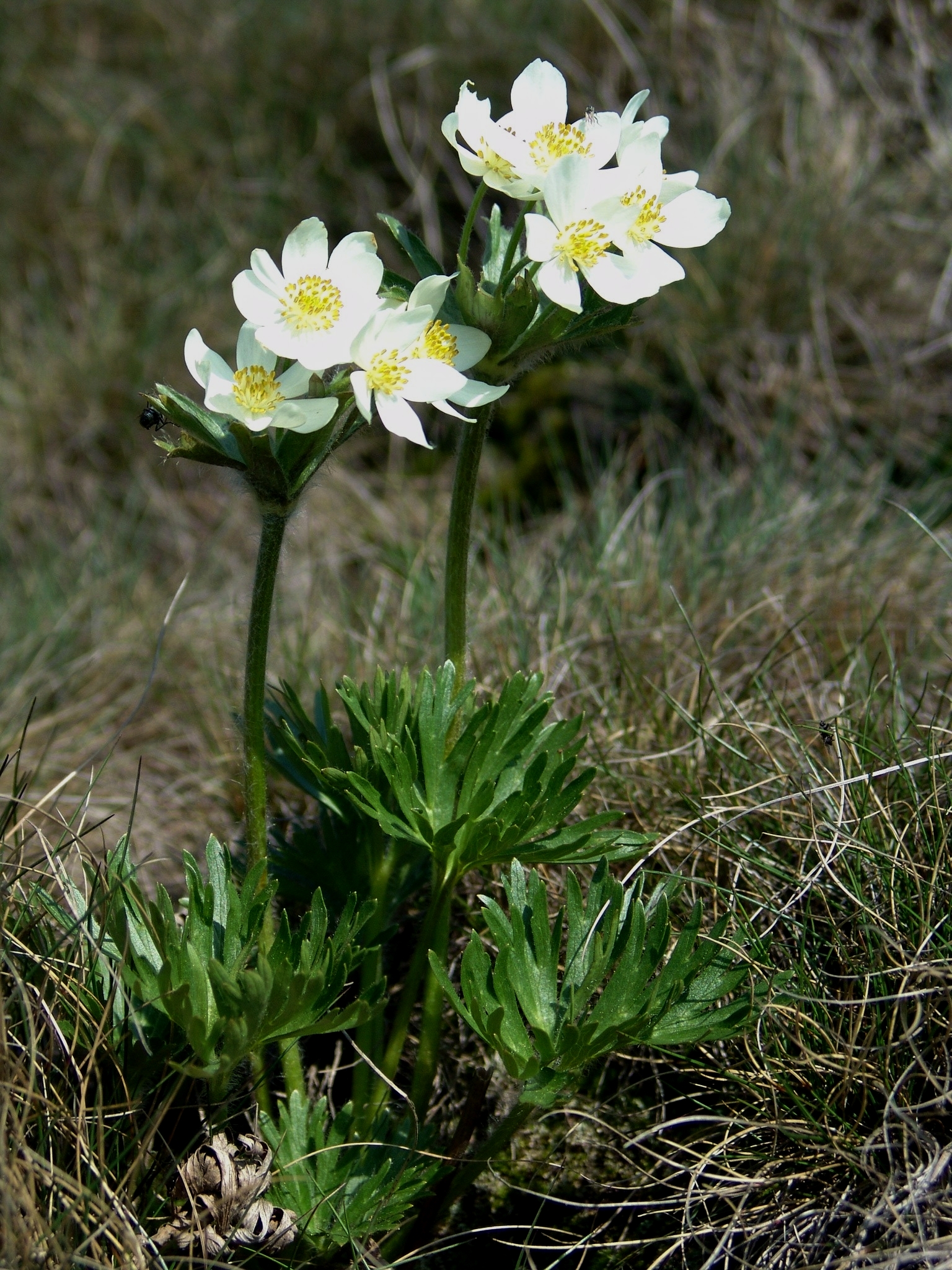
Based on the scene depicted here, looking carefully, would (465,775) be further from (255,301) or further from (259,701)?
(255,301)

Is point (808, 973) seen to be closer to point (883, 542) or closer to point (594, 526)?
point (883, 542)

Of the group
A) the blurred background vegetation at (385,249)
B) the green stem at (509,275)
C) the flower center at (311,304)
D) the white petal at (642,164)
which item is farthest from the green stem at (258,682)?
the blurred background vegetation at (385,249)

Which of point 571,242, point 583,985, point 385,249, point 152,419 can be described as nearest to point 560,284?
point 571,242

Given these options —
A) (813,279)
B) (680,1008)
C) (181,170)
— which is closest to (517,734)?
(680,1008)

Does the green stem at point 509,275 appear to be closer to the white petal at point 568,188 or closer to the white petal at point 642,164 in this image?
the white petal at point 568,188

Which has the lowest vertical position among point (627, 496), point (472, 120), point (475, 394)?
point (627, 496)

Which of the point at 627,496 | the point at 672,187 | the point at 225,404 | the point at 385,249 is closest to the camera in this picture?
the point at 225,404
